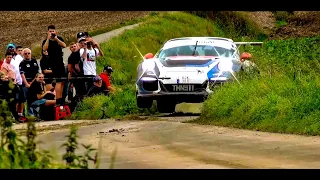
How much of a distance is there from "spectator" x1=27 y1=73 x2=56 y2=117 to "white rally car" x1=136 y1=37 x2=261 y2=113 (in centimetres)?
164

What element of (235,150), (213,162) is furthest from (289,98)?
(213,162)

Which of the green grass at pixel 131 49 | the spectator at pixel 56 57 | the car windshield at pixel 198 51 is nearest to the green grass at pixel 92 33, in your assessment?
the green grass at pixel 131 49

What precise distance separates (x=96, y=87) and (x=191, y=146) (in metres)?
7.79

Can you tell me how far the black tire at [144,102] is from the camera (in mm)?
18656

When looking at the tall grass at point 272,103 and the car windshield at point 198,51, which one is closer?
the tall grass at point 272,103

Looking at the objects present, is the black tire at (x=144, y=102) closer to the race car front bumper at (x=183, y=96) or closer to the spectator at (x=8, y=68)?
the race car front bumper at (x=183, y=96)

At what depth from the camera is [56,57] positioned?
1970cm

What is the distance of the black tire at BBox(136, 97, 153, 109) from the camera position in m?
18.7

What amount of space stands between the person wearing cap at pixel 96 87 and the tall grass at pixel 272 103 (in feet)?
11.3

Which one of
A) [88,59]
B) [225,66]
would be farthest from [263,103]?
[88,59]

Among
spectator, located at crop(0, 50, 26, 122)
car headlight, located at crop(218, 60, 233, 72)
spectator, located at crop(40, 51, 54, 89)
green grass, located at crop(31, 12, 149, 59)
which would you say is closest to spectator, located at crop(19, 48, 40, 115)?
spectator, located at crop(0, 50, 26, 122)

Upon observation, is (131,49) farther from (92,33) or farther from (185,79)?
(185,79)

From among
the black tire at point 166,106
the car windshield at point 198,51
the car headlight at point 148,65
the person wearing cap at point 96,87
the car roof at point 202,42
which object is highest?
the car roof at point 202,42

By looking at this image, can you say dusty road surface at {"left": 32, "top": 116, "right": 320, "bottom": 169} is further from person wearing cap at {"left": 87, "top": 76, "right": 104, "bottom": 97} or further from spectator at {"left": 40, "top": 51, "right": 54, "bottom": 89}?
person wearing cap at {"left": 87, "top": 76, "right": 104, "bottom": 97}
